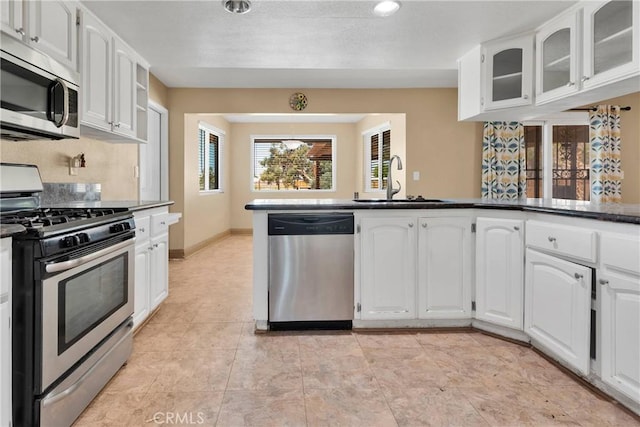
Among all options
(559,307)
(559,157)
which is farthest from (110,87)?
(559,157)

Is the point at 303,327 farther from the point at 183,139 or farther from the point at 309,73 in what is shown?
the point at 183,139

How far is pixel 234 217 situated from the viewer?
8125mm

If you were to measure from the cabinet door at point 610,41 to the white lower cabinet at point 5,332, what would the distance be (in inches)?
116

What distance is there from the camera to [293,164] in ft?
27.0

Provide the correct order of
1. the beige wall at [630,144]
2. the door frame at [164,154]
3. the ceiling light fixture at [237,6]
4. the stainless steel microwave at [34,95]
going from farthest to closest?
the door frame at [164,154] → the beige wall at [630,144] → the ceiling light fixture at [237,6] → the stainless steel microwave at [34,95]

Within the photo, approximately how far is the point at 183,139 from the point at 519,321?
15.4ft

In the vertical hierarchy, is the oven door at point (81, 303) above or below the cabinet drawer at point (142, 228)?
below

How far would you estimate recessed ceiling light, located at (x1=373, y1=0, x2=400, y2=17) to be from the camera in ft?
7.90

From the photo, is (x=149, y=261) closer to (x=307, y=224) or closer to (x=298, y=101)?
(x=307, y=224)

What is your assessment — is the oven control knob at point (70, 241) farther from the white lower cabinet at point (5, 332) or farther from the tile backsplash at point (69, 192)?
the tile backsplash at point (69, 192)

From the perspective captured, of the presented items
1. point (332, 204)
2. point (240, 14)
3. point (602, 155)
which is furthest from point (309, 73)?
point (602, 155)

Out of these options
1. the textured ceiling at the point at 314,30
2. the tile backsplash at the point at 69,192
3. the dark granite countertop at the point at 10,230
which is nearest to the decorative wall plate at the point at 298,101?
the textured ceiling at the point at 314,30

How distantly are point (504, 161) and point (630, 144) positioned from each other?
66.6 inches

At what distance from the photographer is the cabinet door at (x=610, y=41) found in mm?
A: 2045
